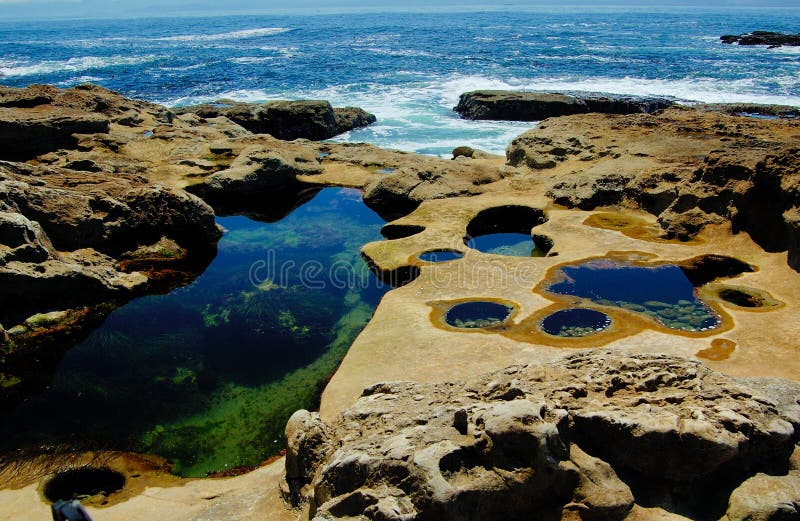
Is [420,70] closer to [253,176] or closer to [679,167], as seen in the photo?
[253,176]

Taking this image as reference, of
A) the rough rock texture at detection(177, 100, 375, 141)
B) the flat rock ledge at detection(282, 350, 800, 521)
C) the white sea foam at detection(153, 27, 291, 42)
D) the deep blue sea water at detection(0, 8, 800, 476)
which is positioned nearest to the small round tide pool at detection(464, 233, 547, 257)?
the deep blue sea water at detection(0, 8, 800, 476)

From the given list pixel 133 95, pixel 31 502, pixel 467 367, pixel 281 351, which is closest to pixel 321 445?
pixel 467 367

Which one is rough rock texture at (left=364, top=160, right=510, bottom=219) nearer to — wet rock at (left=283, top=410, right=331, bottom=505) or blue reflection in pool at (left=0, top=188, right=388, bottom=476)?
blue reflection in pool at (left=0, top=188, right=388, bottom=476)

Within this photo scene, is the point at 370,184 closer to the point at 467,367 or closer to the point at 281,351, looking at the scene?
the point at 281,351

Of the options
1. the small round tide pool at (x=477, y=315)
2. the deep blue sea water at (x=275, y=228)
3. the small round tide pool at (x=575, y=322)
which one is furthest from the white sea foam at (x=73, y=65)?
the small round tide pool at (x=575, y=322)

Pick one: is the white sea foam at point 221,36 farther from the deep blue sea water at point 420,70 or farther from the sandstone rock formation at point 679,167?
the sandstone rock formation at point 679,167

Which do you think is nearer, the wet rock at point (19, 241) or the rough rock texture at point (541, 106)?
the wet rock at point (19, 241)

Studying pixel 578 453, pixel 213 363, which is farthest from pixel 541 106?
pixel 578 453
